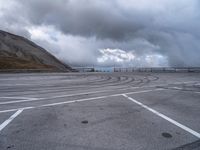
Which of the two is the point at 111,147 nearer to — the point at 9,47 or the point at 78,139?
the point at 78,139

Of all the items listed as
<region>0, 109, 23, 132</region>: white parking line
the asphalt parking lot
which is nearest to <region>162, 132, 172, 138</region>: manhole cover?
the asphalt parking lot

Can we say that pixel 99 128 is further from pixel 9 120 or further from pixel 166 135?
pixel 9 120

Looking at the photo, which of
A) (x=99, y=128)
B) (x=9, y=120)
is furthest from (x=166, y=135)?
(x=9, y=120)

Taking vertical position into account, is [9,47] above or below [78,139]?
above

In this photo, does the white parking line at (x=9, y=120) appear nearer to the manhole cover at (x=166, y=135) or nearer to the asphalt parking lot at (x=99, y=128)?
the asphalt parking lot at (x=99, y=128)

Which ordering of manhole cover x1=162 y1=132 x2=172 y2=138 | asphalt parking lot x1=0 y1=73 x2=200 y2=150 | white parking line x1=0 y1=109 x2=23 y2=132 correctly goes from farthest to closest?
1. white parking line x1=0 y1=109 x2=23 y2=132
2. manhole cover x1=162 y1=132 x2=172 y2=138
3. asphalt parking lot x1=0 y1=73 x2=200 y2=150

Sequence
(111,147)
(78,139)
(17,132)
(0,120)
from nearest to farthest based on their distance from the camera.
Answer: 1. (111,147)
2. (78,139)
3. (17,132)
4. (0,120)

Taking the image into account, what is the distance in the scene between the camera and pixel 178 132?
521 centimetres

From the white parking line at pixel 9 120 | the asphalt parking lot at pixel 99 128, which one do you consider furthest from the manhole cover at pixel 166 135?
the white parking line at pixel 9 120

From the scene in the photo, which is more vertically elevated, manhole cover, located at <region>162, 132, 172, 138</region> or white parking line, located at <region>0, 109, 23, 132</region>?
white parking line, located at <region>0, 109, 23, 132</region>

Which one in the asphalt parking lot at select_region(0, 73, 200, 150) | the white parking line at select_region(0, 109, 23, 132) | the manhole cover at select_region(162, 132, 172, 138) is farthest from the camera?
the white parking line at select_region(0, 109, 23, 132)

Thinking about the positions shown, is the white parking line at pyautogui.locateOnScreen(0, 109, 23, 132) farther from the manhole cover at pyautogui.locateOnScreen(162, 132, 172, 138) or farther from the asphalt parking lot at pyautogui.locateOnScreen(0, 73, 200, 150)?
the manhole cover at pyautogui.locateOnScreen(162, 132, 172, 138)

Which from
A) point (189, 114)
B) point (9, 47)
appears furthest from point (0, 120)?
point (9, 47)

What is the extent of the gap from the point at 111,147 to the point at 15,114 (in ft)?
13.7
